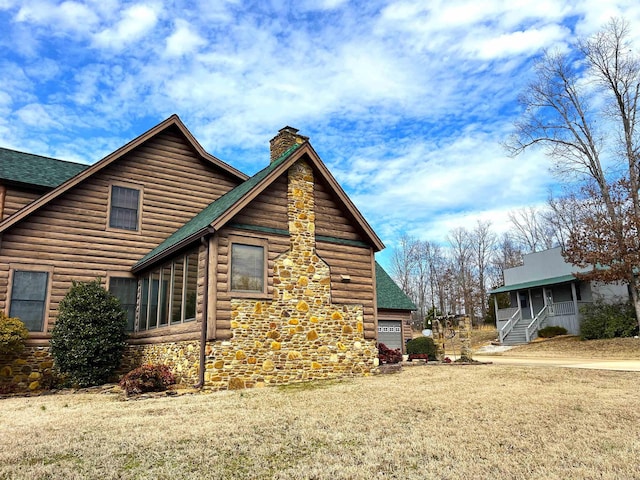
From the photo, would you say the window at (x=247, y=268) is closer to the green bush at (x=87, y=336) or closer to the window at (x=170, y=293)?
the window at (x=170, y=293)

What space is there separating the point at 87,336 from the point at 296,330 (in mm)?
5928

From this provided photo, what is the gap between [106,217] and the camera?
54.2 ft

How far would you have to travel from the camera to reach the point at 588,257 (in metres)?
26.2

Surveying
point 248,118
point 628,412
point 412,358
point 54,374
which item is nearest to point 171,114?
point 248,118

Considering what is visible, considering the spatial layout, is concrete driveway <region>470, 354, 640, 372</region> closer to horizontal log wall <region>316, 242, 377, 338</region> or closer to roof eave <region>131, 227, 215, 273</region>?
horizontal log wall <region>316, 242, 377, 338</region>

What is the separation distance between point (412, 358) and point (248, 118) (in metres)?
11.6

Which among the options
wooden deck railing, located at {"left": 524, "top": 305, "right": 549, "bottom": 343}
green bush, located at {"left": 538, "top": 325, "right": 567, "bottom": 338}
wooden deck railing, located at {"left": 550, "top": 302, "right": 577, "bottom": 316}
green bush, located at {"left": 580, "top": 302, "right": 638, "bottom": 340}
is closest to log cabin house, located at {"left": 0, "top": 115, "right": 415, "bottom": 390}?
green bush, located at {"left": 580, "top": 302, "right": 638, "bottom": 340}

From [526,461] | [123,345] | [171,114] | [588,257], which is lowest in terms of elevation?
[526,461]

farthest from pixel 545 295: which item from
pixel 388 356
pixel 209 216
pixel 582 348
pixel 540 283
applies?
pixel 209 216

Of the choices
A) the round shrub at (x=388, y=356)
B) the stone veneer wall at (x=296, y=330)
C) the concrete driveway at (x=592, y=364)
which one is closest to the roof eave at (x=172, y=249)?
the stone veneer wall at (x=296, y=330)

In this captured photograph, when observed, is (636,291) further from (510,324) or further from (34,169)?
(34,169)

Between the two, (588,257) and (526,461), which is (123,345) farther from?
(588,257)

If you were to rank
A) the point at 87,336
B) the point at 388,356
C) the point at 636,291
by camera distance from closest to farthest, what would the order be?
the point at 87,336 → the point at 388,356 → the point at 636,291

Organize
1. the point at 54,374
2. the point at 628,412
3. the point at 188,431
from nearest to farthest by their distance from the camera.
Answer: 1. the point at 188,431
2. the point at 628,412
3. the point at 54,374
